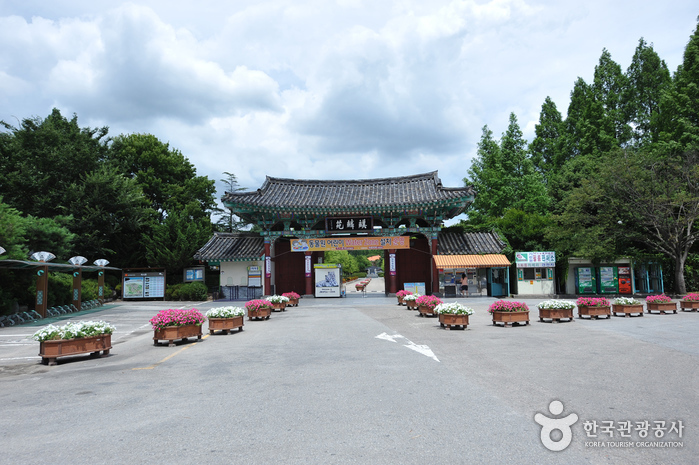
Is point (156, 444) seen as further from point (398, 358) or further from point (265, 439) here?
point (398, 358)

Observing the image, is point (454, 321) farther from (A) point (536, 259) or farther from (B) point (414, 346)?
(A) point (536, 259)

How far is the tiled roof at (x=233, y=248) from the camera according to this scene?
87.7 feet

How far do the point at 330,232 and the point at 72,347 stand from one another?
18704mm

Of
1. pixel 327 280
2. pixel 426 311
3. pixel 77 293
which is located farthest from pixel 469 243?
pixel 77 293

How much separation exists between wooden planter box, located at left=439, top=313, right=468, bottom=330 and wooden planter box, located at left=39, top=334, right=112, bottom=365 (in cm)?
907

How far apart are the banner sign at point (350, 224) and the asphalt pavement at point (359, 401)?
16412mm

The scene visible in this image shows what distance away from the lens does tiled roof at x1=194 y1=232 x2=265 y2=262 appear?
87.7ft

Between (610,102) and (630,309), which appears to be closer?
(630,309)

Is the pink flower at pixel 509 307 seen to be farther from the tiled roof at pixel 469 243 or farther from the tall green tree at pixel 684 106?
the tall green tree at pixel 684 106

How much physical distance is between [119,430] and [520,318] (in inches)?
450

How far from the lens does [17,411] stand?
17.7ft

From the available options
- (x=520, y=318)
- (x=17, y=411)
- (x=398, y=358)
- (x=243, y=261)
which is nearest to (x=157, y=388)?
(x=17, y=411)

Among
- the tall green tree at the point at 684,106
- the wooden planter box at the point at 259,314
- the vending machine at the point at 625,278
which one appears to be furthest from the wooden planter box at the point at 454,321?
the tall green tree at the point at 684,106

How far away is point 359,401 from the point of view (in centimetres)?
533
